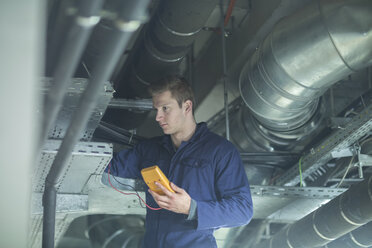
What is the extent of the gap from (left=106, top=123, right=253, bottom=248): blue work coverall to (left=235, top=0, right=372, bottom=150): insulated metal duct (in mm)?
403

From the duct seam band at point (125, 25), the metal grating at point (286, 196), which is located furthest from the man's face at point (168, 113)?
the duct seam band at point (125, 25)

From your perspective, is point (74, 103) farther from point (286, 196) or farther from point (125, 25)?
point (286, 196)

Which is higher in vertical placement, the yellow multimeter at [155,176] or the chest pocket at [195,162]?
the chest pocket at [195,162]

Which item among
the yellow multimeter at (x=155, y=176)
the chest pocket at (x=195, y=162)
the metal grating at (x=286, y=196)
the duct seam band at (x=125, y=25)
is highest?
the metal grating at (x=286, y=196)

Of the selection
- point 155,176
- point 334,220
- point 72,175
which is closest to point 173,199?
point 155,176

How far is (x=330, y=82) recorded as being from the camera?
2.32 metres

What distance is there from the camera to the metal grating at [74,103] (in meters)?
1.74

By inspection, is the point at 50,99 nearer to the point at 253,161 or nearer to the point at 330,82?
the point at 330,82

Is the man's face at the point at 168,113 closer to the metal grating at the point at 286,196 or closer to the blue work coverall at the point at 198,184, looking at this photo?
the blue work coverall at the point at 198,184

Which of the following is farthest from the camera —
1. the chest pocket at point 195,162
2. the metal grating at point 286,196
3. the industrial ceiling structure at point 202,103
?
the metal grating at point 286,196

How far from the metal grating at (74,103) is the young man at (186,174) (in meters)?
0.37

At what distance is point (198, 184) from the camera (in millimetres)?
2143

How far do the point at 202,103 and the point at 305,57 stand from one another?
1691 mm

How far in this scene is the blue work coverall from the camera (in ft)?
6.54
